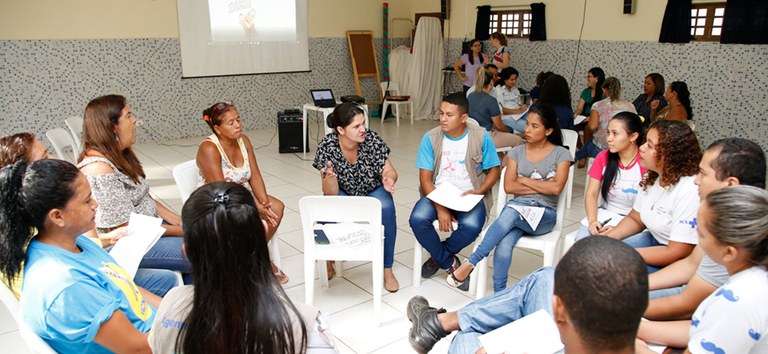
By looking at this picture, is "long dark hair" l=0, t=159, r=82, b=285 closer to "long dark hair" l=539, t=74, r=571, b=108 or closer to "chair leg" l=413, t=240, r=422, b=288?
"chair leg" l=413, t=240, r=422, b=288

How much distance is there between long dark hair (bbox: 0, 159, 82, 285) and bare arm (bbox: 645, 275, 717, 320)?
6.32 feet

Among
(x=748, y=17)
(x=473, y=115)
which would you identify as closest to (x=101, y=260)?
(x=473, y=115)

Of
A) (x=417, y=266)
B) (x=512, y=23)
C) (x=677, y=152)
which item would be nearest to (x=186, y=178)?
(x=417, y=266)

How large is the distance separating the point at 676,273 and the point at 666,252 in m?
0.21

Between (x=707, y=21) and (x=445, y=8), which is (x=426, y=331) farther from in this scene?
(x=445, y=8)

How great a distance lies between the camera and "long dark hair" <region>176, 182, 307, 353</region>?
1.19 m

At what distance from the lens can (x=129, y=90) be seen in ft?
22.9

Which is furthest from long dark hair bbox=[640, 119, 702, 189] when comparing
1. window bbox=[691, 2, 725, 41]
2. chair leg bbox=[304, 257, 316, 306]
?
window bbox=[691, 2, 725, 41]

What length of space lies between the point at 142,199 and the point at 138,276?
0.46 m

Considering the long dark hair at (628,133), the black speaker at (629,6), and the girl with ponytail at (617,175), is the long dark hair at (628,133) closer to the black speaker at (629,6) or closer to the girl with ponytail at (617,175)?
the girl with ponytail at (617,175)

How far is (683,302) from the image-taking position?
5.86ft

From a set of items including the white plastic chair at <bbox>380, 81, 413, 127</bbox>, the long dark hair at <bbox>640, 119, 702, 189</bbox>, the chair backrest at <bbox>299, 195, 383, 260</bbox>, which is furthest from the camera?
the white plastic chair at <bbox>380, 81, 413, 127</bbox>

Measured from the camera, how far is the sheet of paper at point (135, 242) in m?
2.10

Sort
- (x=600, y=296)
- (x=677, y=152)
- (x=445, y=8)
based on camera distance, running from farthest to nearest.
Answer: (x=445, y=8) < (x=677, y=152) < (x=600, y=296)
